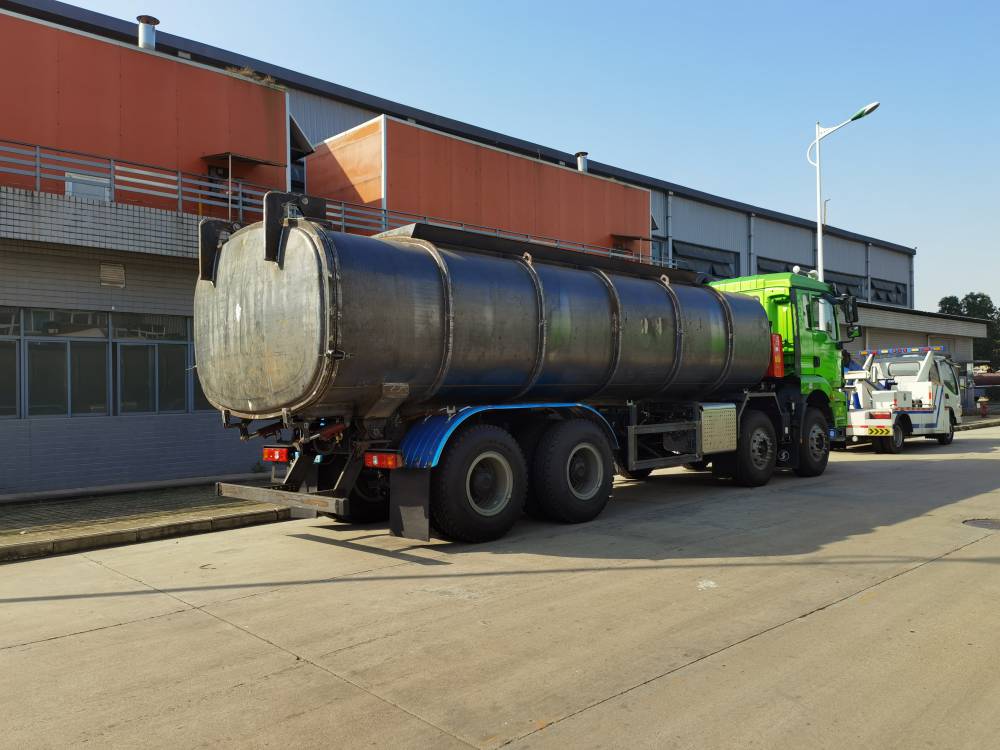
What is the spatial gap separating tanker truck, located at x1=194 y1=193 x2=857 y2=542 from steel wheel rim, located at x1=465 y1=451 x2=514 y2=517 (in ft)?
0.05

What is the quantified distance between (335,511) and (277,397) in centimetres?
126

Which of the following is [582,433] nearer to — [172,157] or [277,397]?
[277,397]

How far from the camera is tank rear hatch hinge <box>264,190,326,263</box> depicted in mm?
7066

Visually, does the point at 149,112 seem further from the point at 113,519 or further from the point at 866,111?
the point at 866,111

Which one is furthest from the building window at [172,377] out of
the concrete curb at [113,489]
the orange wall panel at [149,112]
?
the orange wall panel at [149,112]

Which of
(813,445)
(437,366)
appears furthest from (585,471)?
(813,445)

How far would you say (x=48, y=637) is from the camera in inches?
201

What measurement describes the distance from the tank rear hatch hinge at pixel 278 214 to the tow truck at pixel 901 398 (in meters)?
15.1

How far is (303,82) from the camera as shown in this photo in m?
24.5

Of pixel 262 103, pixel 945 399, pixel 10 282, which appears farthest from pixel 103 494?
pixel 945 399

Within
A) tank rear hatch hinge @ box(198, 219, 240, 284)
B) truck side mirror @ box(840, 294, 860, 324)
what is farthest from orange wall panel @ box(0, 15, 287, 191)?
truck side mirror @ box(840, 294, 860, 324)

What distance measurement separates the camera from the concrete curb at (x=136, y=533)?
7.84m

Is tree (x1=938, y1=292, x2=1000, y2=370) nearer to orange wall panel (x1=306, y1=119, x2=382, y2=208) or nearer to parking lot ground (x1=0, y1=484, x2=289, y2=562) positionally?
orange wall panel (x1=306, y1=119, x2=382, y2=208)

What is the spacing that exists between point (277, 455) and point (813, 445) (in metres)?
9.22
